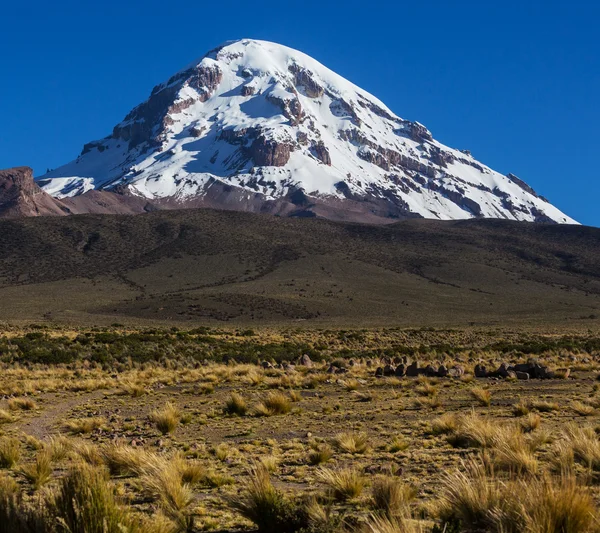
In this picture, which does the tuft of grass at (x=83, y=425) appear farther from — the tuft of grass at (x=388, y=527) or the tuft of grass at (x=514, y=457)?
the tuft of grass at (x=388, y=527)

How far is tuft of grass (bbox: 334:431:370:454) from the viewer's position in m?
10.3

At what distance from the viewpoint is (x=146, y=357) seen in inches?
1254

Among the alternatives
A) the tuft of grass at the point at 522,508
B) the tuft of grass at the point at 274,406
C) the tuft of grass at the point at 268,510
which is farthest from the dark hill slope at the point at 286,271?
the tuft of grass at the point at 522,508

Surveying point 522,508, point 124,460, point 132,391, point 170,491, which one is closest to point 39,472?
point 124,460

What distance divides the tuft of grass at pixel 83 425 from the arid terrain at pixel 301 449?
0.04m

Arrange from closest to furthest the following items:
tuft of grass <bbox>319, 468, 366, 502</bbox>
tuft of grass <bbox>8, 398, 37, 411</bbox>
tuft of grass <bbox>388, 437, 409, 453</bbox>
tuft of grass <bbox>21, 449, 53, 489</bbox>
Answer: tuft of grass <bbox>319, 468, 366, 502</bbox> → tuft of grass <bbox>21, 449, 53, 489</bbox> → tuft of grass <bbox>388, 437, 409, 453</bbox> → tuft of grass <bbox>8, 398, 37, 411</bbox>

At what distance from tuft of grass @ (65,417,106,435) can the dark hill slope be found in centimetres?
5609

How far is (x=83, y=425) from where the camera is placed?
13.3 m

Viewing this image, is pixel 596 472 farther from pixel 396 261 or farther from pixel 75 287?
pixel 396 261

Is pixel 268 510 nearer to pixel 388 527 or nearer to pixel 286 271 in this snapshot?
pixel 388 527

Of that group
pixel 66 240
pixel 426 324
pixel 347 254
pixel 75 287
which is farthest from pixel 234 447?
pixel 66 240

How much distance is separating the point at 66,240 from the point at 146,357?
10740cm

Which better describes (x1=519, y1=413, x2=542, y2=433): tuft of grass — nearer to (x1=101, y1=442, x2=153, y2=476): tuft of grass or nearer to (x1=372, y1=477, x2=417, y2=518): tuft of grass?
(x1=372, y1=477, x2=417, y2=518): tuft of grass

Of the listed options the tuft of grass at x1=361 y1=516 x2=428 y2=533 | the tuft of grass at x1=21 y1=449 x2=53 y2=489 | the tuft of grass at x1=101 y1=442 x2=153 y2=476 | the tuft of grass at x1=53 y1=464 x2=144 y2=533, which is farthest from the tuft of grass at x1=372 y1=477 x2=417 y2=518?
the tuft of grass at x1=21 y1=449 x2=53 y2=489
